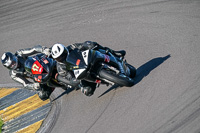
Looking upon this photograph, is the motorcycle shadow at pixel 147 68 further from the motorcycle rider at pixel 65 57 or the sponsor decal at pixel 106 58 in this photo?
the sponsor decal at pixel 106 58

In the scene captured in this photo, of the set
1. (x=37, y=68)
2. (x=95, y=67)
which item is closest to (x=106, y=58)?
(x=95, y=67)

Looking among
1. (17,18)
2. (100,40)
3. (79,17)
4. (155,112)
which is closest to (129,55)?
(100,40)

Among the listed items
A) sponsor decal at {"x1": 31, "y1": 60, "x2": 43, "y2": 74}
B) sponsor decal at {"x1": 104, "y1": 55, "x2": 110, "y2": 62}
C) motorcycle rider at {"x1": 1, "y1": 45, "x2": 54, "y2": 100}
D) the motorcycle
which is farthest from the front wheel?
motorcycle rider at {"x1": 1, "y1": 45, "x2": 54, "y2": 100}

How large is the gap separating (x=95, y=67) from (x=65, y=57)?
0.74 m

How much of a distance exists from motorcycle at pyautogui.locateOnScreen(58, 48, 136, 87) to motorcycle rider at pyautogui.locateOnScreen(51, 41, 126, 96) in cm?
19

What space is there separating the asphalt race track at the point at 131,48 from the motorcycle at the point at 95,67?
0.69 meters

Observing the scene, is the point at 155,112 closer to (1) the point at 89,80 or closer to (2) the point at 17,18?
(1) the point at 89,80

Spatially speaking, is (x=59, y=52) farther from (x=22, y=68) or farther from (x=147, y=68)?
(x=147, y=68)

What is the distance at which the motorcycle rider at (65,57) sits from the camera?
7.93 meters

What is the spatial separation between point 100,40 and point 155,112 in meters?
Answer: 5.13

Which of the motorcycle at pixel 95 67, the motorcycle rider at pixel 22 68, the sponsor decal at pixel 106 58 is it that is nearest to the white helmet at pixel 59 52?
the motorcycle at pixel 95 67

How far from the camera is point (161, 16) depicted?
11328 millimetres

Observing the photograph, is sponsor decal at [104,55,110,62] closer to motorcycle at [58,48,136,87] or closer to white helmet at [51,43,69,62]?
motorcycle at [58,48,136,87]

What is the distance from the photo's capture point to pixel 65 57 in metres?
8.03
